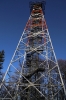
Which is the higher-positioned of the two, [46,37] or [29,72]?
[46,37]

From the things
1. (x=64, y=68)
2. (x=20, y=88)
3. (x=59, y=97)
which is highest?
(x=20, y=88)

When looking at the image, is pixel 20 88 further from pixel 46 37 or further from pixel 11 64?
pixel 46 37

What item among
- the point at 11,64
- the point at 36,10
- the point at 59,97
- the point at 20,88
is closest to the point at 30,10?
the point at 36,10

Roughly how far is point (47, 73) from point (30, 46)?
4.11m

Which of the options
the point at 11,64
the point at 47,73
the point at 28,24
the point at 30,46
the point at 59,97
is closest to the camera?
the point at 47,73

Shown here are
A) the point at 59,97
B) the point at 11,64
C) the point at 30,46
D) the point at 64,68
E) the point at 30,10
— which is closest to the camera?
the point at 11,64

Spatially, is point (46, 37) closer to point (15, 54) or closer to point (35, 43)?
point (35, 43)

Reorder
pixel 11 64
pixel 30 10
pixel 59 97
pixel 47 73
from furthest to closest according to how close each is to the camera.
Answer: pixel 59 97
pixel 30 10
pixel 11 64
pixel 47 73

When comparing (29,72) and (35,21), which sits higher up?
(35,21)

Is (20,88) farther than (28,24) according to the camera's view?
No

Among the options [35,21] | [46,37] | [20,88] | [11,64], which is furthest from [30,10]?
[20,88]

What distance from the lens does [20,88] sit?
47.5 ft

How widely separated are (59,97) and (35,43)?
1154 cm

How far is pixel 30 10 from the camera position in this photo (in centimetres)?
1992
